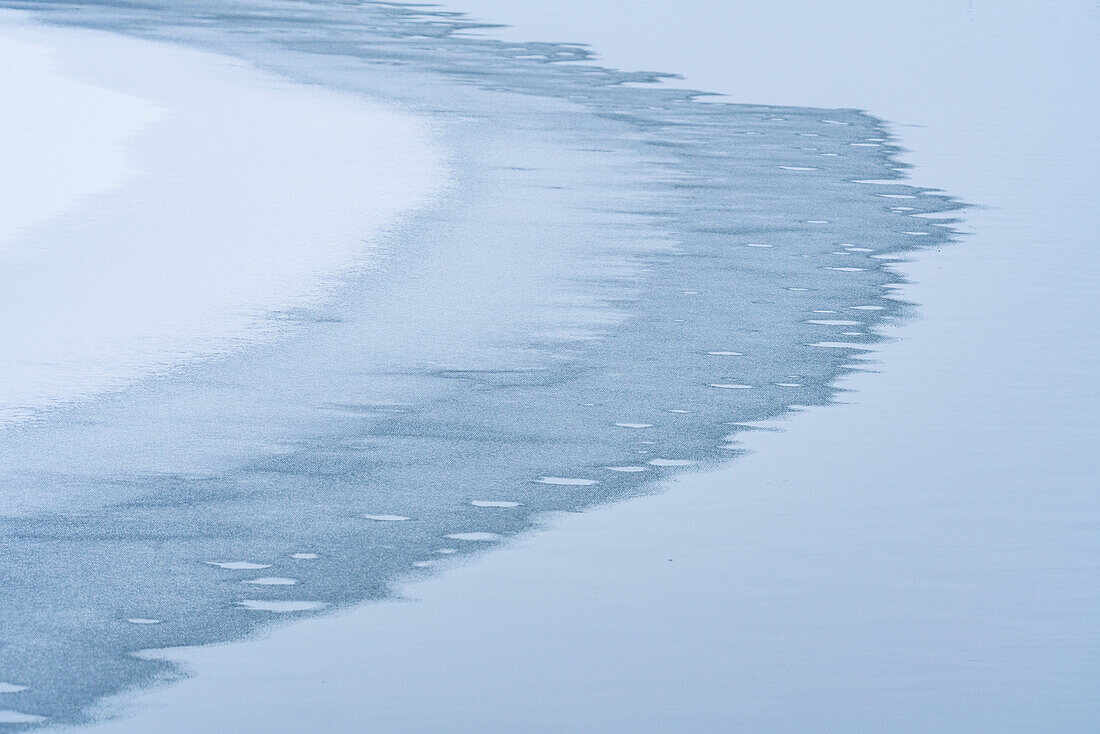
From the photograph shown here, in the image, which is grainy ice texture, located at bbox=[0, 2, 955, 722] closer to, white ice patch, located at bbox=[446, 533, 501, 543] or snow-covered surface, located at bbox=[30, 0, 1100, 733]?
white ice patch, located at bbox=[446, 533, 501, 543]

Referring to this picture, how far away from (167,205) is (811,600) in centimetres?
741

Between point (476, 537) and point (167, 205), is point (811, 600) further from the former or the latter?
point (167, 205)

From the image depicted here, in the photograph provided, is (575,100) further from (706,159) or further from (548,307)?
(548,307)

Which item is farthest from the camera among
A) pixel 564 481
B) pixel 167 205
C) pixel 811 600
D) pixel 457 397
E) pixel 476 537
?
pixel 167 205

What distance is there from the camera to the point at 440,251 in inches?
492

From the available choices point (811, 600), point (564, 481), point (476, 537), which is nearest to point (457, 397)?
point (564, 481)

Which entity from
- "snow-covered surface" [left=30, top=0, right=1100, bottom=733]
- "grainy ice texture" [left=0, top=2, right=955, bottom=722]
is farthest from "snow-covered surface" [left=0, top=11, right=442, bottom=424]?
"snow-covered surface" [left=30, top=0, right=1100, bottom=733]

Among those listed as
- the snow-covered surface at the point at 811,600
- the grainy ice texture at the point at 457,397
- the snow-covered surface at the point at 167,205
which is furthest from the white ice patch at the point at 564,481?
the snow-covered surface at the point at 167,205

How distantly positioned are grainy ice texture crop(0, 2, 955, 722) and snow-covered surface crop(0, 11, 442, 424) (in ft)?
1.05

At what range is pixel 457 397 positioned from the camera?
920 centimetres

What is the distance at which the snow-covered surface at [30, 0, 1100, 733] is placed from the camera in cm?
600

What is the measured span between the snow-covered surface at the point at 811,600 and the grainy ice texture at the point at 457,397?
0.27 meters

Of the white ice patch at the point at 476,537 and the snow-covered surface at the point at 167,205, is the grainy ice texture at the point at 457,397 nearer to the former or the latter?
the white ice patch at the point at 476,537

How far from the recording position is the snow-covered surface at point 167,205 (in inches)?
397
